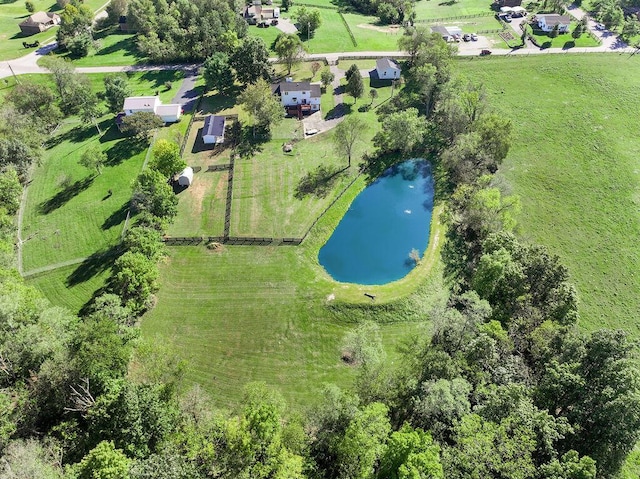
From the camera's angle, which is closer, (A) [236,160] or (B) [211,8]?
(A) [236,160]

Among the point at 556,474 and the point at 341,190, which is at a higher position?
the point at 556,474

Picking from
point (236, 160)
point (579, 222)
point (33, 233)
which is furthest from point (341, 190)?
point (33, 233)

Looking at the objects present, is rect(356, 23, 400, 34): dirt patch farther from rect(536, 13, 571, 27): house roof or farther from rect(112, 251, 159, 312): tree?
rect(112, 251, 159, 312): tree

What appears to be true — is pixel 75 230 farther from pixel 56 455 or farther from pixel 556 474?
pixel 556 474

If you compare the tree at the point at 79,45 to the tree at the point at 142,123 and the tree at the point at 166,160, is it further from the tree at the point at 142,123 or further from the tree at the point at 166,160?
the tree at the point at 166,160

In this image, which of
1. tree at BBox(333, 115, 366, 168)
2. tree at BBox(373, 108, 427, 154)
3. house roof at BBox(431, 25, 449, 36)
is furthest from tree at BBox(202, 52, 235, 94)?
house roof at BBox(431, 25, 449, 36)

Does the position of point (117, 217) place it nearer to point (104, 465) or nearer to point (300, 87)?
point (104, 465)
